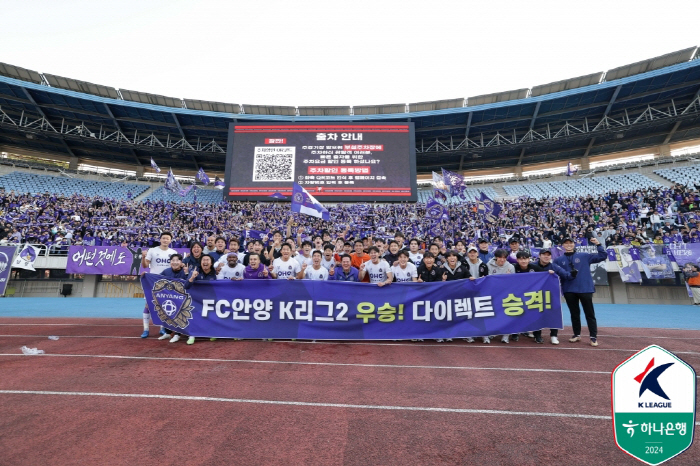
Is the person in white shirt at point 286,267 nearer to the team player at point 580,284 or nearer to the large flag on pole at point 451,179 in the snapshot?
the team player at point 580,284

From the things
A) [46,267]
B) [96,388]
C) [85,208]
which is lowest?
[96,388]

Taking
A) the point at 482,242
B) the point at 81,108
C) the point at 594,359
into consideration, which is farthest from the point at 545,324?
the point at 81,108

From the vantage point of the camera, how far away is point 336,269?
21.6 ft

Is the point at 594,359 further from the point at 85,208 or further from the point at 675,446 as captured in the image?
the point at 85,208

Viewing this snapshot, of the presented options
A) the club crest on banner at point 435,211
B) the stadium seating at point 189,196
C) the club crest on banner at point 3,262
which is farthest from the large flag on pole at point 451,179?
the club crest on banner at point 3,262

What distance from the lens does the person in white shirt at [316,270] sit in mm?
6469

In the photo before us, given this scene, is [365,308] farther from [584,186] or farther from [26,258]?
[584,186]

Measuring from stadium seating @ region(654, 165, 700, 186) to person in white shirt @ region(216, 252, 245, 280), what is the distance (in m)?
30.4

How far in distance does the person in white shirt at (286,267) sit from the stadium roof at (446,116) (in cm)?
2171

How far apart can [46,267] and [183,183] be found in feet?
58.6

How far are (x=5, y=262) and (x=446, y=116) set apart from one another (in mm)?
28685

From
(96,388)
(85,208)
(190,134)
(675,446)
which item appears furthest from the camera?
(190,134)

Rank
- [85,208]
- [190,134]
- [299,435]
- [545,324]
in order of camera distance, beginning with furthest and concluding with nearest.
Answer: [190,134] → [85,208] → [545,324] → [299,435]

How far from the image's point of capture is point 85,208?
71.3ft
